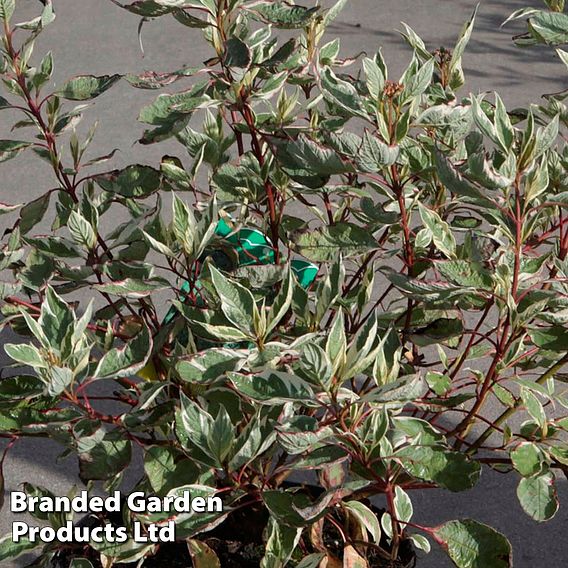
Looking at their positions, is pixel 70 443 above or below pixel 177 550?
above

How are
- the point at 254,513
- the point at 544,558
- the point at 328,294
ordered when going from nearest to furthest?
the point at 328,294, the point at 254,513, the point at 544,558

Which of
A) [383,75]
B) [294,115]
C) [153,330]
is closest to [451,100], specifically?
[383,75]

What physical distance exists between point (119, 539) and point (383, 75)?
0.65 metres

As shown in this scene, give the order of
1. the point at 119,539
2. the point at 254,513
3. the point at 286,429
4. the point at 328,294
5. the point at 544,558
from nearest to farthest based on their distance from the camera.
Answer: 1. the point at 286,429
2. the point at 328,294
3. the point at 119,539
4. the point at 254,513
5. the point at 544,558

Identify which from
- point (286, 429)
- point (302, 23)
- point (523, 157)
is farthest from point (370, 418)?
point (302, 23)

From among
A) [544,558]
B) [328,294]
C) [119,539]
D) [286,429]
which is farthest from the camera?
[544,558]

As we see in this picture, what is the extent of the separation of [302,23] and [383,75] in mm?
106

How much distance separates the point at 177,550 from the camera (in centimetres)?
146

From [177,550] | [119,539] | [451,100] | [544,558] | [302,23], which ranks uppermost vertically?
[302,23]

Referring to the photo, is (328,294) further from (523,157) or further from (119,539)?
(119,539)

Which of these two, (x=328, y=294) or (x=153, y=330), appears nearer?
(x=328, y=294)

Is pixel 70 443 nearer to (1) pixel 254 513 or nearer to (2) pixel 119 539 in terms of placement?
(2) pixel 119 539

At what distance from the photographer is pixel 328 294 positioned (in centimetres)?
110

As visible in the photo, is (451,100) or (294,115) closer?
(451,100)
